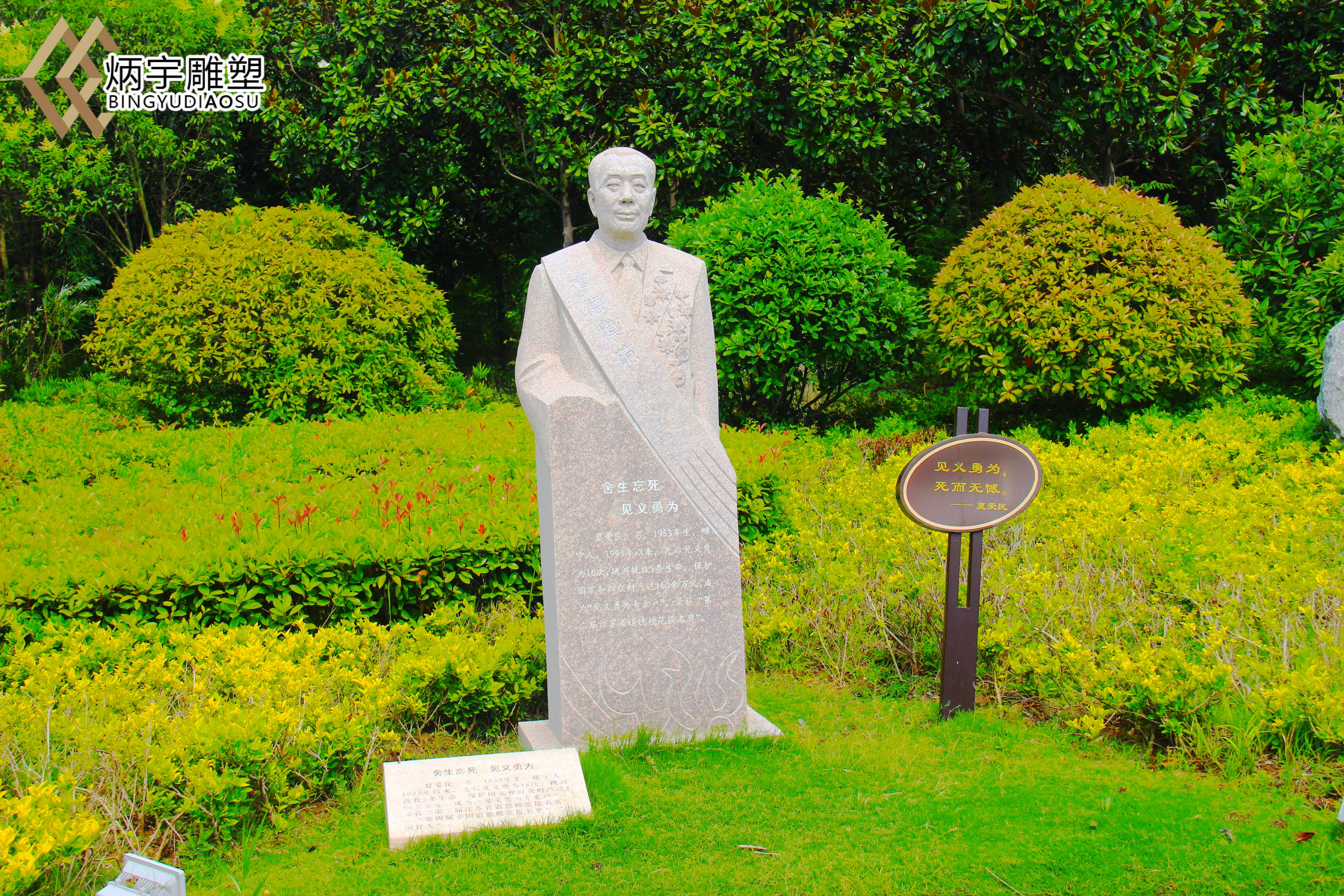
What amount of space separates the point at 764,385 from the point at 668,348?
15.5ft

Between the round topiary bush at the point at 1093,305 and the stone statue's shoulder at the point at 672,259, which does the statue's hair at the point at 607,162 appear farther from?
the round topiary bush at the point at 1093,305

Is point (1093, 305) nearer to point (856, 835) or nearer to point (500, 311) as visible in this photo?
point (856, 835)

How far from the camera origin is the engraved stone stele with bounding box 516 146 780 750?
4.05m

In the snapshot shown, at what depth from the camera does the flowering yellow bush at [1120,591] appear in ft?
13.4

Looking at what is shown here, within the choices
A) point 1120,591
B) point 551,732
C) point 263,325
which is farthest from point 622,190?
point 263,325

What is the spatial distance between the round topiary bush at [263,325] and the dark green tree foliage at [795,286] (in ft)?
9.66

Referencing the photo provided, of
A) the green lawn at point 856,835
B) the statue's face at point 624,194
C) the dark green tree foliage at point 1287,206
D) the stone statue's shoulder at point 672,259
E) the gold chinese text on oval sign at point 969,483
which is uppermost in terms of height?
the dark green tree foliage at point 1287,206

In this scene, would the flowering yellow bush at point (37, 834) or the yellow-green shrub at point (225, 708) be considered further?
the yellow-green shrub at point (225, 708)

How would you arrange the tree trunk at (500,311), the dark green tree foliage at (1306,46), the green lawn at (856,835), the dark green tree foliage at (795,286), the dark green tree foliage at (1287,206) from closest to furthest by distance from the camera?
the green lawn at (856,835) → the dark green tree foliage at (795,286) → the dark green tree foliage at (1287,206) → the dark green tree foliage at (1306,46) → the tree trunk at (500,311)

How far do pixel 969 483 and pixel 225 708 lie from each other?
9.91 ft

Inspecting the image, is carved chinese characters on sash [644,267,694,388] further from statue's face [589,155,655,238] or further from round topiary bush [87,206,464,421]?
round topiary bush [87,206,464,421]

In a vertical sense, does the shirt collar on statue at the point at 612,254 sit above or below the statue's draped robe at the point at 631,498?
above

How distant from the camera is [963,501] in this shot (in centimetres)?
442

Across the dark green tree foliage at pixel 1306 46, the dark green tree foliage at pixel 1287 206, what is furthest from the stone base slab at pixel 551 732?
the dark green tree foliage at pixel 1306 46
